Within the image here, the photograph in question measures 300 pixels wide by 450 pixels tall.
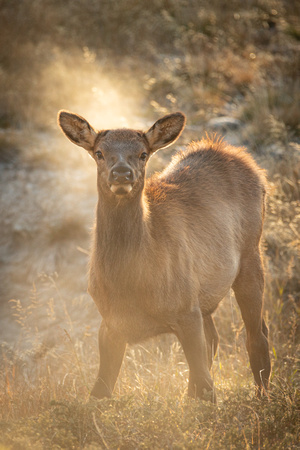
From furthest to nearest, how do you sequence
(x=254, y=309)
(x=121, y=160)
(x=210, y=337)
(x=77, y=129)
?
1. (x=210, y=337)
2. (x=254, y=309)
3. (x=77, y=129)
4. (x=121, y=160)

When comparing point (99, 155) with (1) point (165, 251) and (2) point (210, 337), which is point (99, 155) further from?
(2) point (210, 337)

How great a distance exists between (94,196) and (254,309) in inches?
175

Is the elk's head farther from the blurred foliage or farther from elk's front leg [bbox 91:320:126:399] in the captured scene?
the blurred foliage

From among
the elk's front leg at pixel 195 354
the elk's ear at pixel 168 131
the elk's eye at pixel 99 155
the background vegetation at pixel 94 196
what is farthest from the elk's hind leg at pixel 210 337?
the elk's eye at pixel 99 155

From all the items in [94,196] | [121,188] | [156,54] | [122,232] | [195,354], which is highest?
[156,54]

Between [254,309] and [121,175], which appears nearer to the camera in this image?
[121,175]

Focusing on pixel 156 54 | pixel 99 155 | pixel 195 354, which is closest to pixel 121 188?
pixel 99 155

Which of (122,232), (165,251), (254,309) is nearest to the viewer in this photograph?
(122,232)

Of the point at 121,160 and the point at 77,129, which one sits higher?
the point at 77,129

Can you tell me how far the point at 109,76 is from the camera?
11227 mm

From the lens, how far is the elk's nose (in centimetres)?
367

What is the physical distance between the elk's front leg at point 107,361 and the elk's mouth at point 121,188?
43.8 inches

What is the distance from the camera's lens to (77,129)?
4.46 metres

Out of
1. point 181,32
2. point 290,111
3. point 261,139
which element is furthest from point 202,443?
point 181,32
